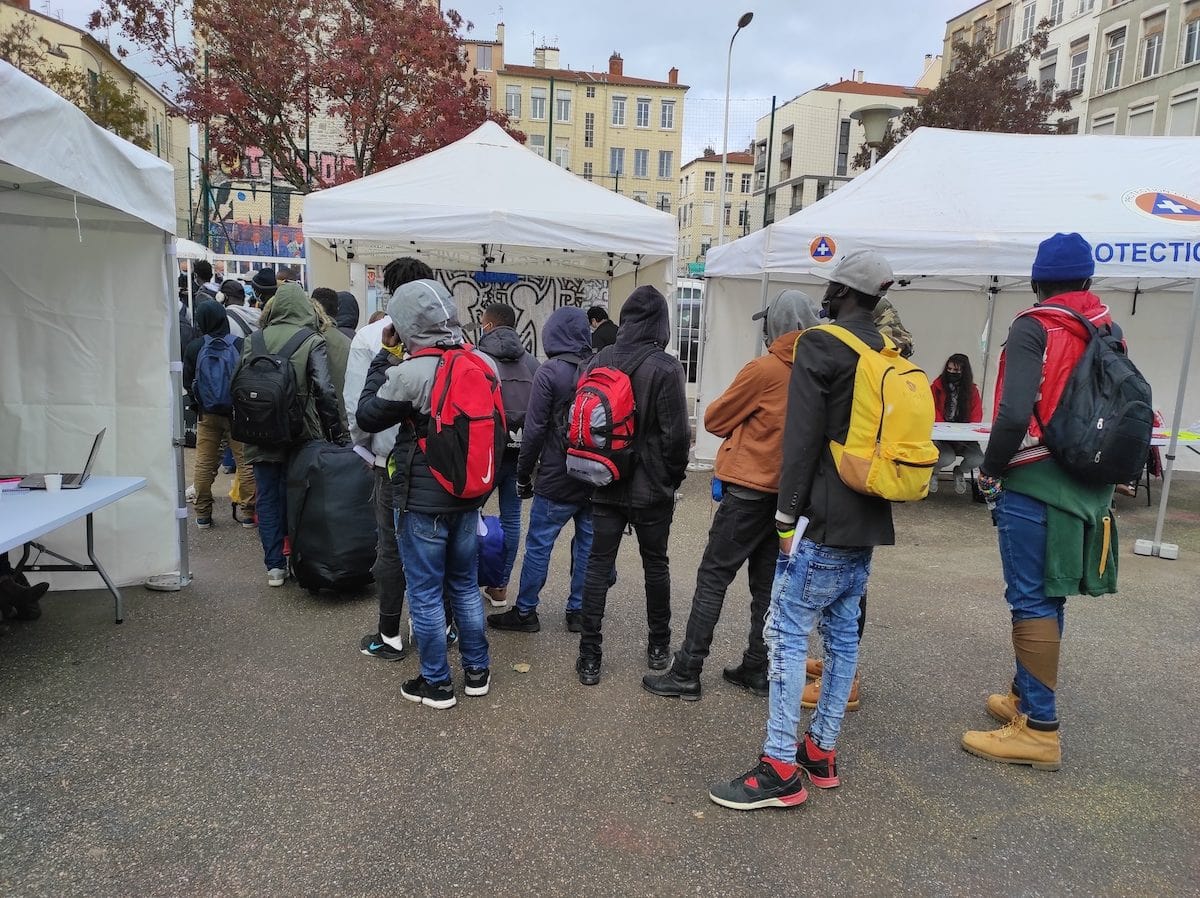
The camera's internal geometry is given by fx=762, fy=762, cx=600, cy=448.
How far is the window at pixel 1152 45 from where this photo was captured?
2562 cm

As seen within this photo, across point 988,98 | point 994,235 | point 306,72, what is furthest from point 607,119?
point 994,235

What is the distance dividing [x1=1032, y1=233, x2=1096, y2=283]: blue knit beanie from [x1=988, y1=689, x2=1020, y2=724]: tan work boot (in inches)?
68.1

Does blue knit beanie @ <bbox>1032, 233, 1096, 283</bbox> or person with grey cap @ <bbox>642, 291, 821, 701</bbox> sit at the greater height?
blue knit beanie @ <bbox>1032, 233, 1096, 283</bbox>

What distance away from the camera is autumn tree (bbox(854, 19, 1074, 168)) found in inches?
683

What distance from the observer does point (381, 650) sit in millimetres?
3680

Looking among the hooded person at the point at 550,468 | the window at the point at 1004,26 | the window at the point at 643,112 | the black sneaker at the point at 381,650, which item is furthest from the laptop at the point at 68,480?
the window at the point at 643,112

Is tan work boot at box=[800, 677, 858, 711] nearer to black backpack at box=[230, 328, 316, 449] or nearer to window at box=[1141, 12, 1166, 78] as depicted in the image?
black backpack at box=[230, 328, 316, 449]

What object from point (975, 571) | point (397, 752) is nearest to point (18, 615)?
point (397, 752)

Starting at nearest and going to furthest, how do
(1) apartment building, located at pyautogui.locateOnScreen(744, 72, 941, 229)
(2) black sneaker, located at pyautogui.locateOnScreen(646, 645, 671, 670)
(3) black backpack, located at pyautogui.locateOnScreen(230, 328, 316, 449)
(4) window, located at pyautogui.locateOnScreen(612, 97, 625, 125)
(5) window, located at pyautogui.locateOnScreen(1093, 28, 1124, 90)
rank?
(2) black sneaker, located at pyautogui.locateOnScreen(646, 645, 671, 670) < (3) black backpack, located at pyautogui.locateOnScreen(230, 328, 316, 449) < (5) window, located at pyautogui.locateOnScreen(1093, 28, 1124, 90) < (1) apartment building, located at pyautogui.locateOnScreen(744, 72, 941, 229) < (4) window, located at pyautogui.locateOnScreen(612, 97, 625, 125)

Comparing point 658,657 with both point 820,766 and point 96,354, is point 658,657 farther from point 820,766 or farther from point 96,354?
point 96,354

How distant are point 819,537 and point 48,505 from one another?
336 cm

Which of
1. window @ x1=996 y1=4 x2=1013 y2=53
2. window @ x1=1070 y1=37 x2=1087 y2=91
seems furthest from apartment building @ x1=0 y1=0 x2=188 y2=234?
window @ x1=996 y1=4 x2=1013 y2=53

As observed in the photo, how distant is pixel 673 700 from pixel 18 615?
3361 millimetres

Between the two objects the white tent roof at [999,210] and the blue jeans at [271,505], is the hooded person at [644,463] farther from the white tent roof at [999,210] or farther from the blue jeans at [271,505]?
the white tent roof at [999,210]
